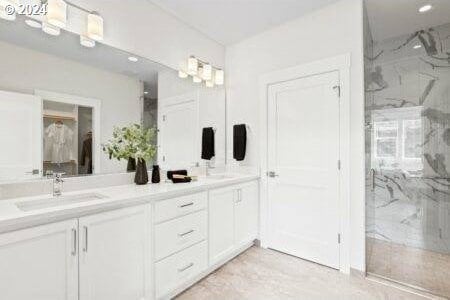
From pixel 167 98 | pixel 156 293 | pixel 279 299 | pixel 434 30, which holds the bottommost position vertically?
pixel 279 299

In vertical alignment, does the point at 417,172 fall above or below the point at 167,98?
below

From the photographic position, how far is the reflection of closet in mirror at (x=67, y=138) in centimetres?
171

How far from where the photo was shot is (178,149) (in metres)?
2.67

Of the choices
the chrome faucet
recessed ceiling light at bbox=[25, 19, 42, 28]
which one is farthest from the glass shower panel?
recessed ceiling light at bbox=[25, 19, 42, 28]

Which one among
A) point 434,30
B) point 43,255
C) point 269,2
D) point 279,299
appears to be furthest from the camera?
point 434,30

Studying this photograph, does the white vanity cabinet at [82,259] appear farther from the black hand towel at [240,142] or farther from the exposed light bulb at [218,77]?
the exposed light bulb at [218,77]

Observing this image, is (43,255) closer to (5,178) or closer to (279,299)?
(5,178)

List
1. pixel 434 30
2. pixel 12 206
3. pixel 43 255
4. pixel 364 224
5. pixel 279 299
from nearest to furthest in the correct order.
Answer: pixel 43 255, pixel 12 206, pixel 279 299, pixel 364 224, pixel 434 30

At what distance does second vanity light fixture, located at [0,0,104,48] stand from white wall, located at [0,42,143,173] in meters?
0.18

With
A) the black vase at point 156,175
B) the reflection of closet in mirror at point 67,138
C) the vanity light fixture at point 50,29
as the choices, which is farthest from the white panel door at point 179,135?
the vanity light fixture at point 50,29

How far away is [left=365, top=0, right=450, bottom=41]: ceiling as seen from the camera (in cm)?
234

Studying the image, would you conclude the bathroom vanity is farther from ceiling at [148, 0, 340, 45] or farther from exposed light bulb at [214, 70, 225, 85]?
ceiling at [148, 0, 340, 45]

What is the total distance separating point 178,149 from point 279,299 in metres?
1.72

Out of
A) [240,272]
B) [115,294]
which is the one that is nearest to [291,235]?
[240,272]
